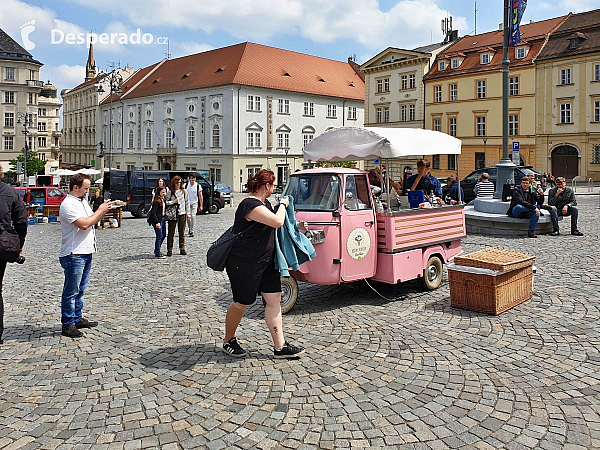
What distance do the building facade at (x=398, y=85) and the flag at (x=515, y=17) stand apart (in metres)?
41.7

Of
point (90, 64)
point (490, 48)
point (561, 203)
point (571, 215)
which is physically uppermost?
point (90, 64)

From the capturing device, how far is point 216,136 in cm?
6159

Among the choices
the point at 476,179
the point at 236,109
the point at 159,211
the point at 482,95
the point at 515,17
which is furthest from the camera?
the point at 236,109

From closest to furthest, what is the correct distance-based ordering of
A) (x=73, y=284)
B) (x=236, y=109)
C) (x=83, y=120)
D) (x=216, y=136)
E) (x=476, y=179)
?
(x=73, y=284), (x=476, y=179), (x=236, y=109), (x=216, y=136), (x=83, y=120)

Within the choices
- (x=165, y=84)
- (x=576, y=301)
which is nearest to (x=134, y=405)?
(x=576, y=301)

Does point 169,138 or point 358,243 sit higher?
point 169,138

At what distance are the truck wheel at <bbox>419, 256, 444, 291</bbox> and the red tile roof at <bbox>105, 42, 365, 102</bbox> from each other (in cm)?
5278

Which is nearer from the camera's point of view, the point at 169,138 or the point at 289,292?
the point at 289,292

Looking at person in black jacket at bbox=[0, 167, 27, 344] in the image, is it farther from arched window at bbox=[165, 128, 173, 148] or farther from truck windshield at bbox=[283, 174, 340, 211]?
arched window at bbox=[165, 128, 173, 148]

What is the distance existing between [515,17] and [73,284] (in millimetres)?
15684

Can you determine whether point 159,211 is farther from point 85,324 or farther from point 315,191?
point 85,324

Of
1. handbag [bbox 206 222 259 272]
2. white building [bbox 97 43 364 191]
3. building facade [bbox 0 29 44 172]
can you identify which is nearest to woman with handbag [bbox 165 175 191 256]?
handbag [bbox 206 222 259 272]

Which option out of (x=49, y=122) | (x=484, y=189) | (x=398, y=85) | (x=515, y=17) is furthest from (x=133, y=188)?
(x=49, y=122)

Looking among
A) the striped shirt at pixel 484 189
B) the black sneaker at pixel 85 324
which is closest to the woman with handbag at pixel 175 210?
the black sneaker at pixel 85 324
